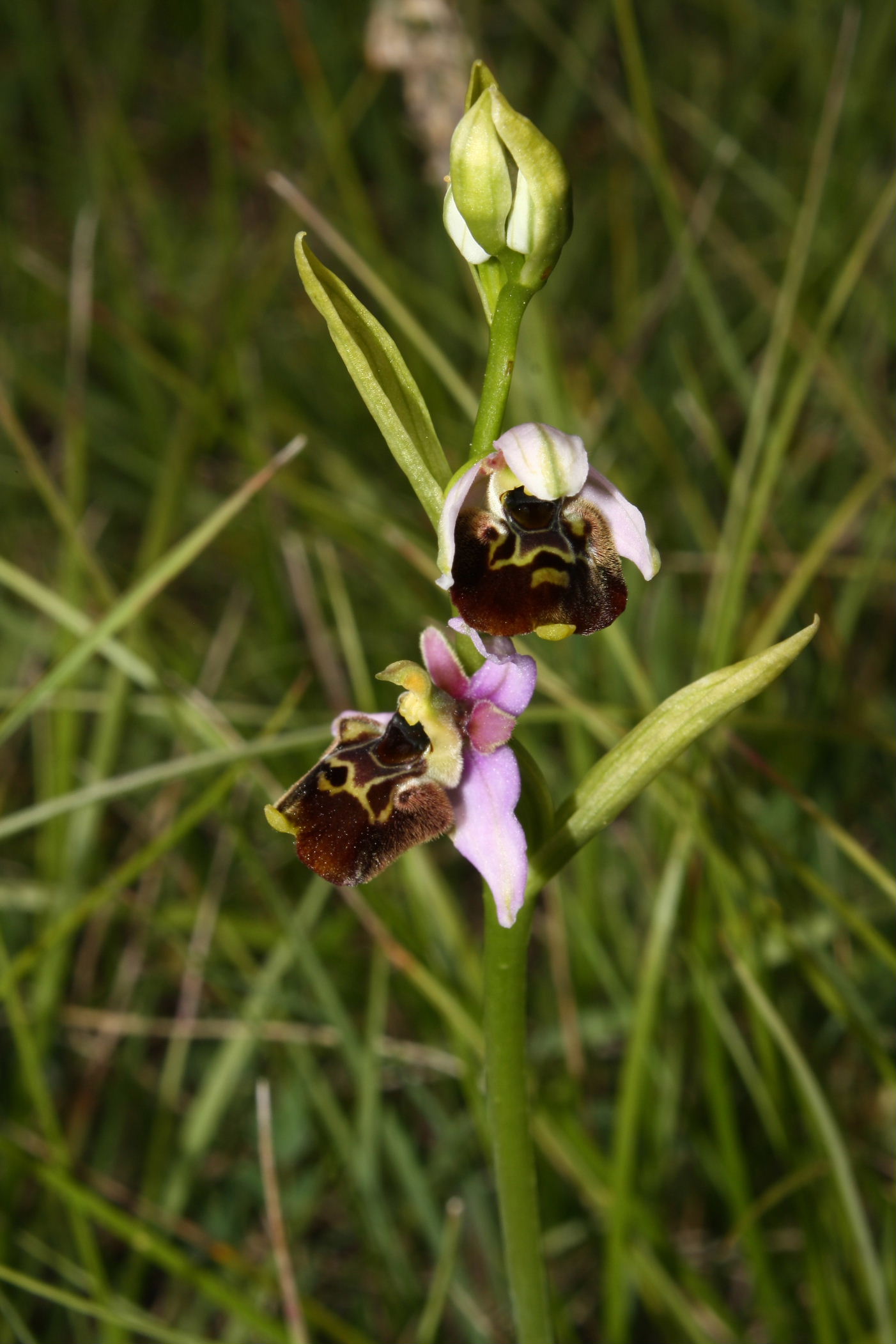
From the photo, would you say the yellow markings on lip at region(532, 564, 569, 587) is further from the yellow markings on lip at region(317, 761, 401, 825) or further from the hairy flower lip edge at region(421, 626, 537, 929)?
the yellow markings on lip at region(317, 761, 401, 825)

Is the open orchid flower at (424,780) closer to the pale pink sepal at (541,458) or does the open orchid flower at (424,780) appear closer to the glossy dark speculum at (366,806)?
the glossy dark speculum at (366,806)

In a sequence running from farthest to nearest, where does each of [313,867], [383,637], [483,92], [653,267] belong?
1. [653,267]
2. [383,637]
3. [313,867]
4. [483,92]

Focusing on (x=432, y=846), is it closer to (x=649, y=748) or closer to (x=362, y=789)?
(x=362, y=789)

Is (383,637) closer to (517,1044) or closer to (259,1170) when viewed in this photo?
(259,1170)

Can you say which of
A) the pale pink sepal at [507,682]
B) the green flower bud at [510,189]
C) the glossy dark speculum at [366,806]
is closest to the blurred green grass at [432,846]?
the glossy dark speculum at [366,806]

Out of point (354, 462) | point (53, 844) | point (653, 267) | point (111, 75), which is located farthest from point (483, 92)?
point (111, 75)

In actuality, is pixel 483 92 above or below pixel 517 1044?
above

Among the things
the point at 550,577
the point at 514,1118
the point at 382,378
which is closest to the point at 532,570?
the point at 550,577
